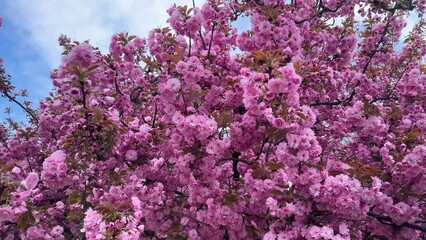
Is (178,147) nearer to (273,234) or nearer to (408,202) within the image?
(273,234)

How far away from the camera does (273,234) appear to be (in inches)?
A: 145

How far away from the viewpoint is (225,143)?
415 cm

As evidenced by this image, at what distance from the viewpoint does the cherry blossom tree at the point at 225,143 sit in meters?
3.65

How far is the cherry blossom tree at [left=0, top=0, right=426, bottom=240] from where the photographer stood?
3.65 m

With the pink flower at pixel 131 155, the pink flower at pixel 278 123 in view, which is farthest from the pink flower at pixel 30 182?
the pink flower at pixel 278 123

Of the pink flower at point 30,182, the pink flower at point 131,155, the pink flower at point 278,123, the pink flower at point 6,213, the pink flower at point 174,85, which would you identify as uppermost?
the pink flower at point 174,85

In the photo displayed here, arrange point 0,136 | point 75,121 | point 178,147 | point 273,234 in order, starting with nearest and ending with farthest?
point 273,234 → point 178,147 → point 75,121 → point 0,136

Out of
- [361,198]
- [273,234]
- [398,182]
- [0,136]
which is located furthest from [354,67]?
[0,136]

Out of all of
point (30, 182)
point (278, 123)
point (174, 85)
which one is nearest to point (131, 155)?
point (174, 85)

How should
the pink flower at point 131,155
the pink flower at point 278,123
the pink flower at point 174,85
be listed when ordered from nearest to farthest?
the pink flower at point 278,123 < the pink flower at point 174,85 < the pink flower at point 131,155

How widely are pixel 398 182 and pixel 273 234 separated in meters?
1.78

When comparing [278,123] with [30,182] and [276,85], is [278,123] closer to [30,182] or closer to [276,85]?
[276,85]

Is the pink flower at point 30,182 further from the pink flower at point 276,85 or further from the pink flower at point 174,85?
the pink flower at point 276,85

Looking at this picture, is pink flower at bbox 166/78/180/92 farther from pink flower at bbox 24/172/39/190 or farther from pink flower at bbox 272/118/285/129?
pink flower at bbox 24/172/39/190
